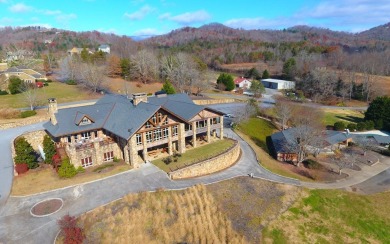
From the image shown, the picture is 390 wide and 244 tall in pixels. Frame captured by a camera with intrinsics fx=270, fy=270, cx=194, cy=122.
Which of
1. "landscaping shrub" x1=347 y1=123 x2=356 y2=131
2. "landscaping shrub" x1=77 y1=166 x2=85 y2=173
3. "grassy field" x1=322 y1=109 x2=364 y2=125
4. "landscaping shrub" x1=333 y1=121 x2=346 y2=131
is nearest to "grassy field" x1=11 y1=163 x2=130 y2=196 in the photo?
"landscaping shrub" x1=77 y1=166 x2=85 y2=173

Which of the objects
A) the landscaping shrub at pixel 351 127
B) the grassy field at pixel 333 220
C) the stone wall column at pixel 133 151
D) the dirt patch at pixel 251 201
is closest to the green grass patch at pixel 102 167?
the stone wall column at pixel 133 151

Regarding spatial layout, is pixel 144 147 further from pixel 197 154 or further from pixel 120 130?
pixel 197 154

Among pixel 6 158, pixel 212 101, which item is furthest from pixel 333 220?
pixel 212 101

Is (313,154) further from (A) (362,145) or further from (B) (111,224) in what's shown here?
(B) (111,224)

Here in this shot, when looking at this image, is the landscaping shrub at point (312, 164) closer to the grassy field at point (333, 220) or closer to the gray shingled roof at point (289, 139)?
the gray shingled roof at point (289, 139)

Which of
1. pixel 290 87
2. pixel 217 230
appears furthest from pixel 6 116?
pixel 290 87

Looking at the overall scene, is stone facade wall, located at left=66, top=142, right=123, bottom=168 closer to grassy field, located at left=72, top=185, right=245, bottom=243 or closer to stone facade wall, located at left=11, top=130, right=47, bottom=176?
stone facade wall, located at left=11, top=130, right=47, bottom=176
